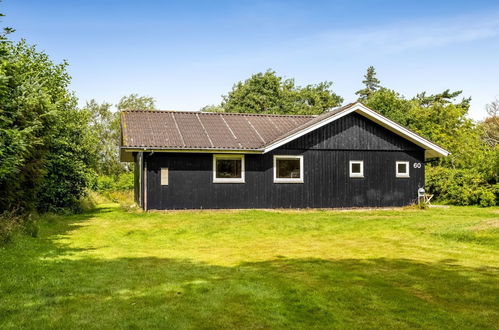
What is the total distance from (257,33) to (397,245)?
11.7 m

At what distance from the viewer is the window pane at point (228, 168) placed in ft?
65.7

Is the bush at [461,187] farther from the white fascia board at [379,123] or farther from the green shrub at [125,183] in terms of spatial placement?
the green shrub at [125,183]

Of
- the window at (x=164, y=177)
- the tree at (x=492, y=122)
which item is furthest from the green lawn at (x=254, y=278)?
the tree at (x=492, y=122)

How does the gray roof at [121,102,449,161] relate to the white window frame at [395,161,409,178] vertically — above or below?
above

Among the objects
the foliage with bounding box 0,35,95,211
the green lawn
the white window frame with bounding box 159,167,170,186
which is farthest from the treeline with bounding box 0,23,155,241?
the white window frame with bounding box 159,167,170,186

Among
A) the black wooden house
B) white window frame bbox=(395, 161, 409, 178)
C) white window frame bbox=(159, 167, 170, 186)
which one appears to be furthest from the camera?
white window frame bbox=(395, 161, 409, 178)

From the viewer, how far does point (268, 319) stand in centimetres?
526

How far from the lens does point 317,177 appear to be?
20922mm

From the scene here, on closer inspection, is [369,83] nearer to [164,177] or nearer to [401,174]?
[401,174]

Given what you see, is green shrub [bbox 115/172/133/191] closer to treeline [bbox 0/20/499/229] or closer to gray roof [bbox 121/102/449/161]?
treeline [bbox 0/20/499/229]

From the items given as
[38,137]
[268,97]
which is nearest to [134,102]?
[268,97]

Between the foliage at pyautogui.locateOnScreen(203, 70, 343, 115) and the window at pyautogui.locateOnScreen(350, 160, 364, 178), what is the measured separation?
31042 millimetres

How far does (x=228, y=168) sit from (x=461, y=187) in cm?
1257

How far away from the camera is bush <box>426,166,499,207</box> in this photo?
2260 centimetres
